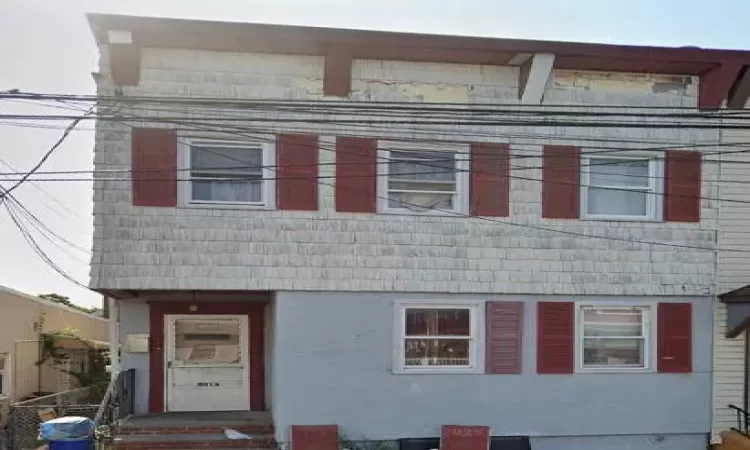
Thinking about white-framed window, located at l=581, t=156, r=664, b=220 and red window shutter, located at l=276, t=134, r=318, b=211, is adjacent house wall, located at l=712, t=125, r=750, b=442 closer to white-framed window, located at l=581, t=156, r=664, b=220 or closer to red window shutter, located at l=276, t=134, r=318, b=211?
white-framed window, located at l=581, t=156, r=664, b=220

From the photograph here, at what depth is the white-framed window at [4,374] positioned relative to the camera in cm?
1728

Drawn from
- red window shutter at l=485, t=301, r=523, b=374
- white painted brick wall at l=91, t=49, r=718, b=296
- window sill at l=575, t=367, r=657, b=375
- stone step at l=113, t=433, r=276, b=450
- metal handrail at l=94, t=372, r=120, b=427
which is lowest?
stone step at l=113, t=433, r=276, b=450

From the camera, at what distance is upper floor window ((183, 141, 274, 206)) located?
911 cm

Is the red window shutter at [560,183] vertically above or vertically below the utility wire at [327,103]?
below

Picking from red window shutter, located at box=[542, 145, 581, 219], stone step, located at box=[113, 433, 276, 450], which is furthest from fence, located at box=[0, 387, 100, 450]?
red window shutter, located at box=[542, 145, 581, 219]

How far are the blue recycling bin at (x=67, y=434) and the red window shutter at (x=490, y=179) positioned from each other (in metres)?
6.02

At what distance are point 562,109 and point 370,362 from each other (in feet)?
14.9

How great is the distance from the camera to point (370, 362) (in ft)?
30.0

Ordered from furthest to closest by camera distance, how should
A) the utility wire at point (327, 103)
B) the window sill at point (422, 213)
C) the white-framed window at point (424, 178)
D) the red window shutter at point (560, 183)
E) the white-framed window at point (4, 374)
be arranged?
the white-framed window at point (4, 374) → the red window shutter at point (560, 183) → the white-framed window at point (424, 178) → the window sill at point (422, 213) → the utility wire at point (327, 103)

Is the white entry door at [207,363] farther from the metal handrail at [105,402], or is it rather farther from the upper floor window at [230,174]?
the upper floor window at [230,174]

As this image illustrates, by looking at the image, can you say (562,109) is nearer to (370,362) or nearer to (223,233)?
(370,362)

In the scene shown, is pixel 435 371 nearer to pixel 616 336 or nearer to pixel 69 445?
pixel 616 336

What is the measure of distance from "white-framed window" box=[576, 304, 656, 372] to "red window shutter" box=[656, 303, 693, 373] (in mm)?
124

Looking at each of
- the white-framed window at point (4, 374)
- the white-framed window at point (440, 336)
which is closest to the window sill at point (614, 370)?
the white-framed window at point (440, 336)
